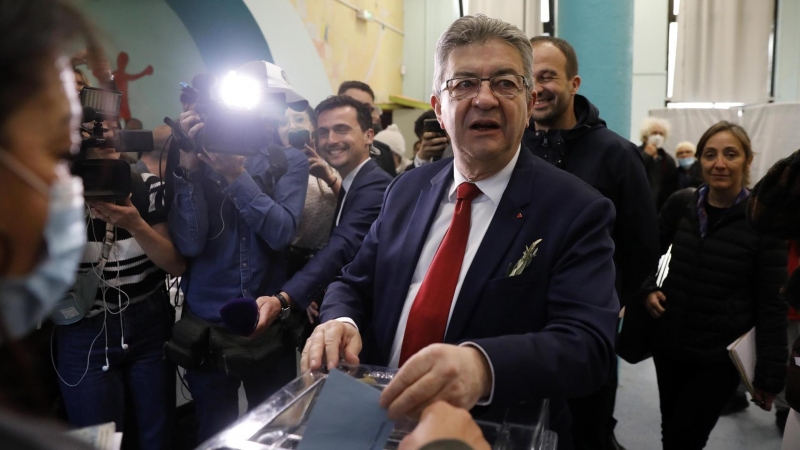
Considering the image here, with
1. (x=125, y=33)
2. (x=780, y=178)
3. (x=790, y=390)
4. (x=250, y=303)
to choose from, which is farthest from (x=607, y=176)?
(x=125, y=33)

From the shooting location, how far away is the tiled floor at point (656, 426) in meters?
2.77

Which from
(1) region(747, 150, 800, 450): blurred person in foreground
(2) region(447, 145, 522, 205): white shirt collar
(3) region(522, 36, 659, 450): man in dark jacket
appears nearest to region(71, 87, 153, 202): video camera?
(2) region(447, 145, 522, 205): white shirt collar

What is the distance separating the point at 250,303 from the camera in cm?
137

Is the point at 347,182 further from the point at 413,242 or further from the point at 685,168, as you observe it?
the point at 685,168

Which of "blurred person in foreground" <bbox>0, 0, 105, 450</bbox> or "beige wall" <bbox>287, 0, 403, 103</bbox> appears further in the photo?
"beige wall" <bbox>287, 0, 403, 103</bbox>

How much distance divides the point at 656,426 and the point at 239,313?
251cm

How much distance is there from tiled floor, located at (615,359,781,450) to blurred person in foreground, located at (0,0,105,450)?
2944mm

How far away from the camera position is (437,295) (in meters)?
1.13

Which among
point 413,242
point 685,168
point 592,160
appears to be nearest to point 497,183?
point 413,242

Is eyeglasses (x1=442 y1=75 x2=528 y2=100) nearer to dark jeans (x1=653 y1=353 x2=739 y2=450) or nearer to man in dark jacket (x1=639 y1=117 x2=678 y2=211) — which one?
dark jeans (x1=653 y1=353 x2=739 y2=450)

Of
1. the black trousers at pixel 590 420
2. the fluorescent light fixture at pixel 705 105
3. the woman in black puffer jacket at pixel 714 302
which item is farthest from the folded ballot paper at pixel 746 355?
the fluorescent light fixture at pixel 705 105

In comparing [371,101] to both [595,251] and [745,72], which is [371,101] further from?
[745,72]

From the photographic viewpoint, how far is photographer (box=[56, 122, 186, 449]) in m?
1.69

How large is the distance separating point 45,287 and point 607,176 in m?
1.95
